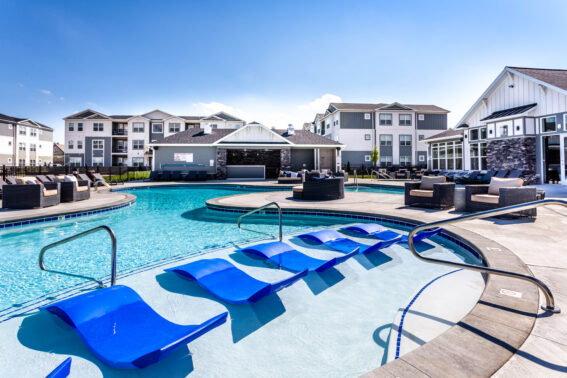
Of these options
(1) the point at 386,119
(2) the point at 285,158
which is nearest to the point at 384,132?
(1) the point at 386,119

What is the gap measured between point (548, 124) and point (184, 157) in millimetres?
24728

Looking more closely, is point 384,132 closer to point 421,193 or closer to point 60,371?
point 421,193

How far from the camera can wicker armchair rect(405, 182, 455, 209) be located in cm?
801

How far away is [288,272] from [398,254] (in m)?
2.19

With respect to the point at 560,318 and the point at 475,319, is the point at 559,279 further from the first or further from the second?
the point at 475,319

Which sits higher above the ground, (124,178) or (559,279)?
(124,178)

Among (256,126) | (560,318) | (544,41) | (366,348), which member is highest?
(544,41)

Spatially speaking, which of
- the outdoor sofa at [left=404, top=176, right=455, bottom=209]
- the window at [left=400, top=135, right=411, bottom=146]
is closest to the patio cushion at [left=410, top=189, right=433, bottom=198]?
the outdoor sofa at [left=404, top=176, right=455, bottom=209]

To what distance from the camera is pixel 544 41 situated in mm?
14375

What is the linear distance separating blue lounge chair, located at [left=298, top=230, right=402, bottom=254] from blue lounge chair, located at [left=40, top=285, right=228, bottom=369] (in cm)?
308

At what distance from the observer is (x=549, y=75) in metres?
15.2

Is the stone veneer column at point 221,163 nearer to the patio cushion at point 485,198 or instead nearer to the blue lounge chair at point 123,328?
the patio cushion at point 485,198

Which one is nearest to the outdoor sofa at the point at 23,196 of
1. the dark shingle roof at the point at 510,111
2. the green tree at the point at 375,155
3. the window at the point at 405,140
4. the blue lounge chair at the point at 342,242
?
the blue lounge chair at the point at 342,242

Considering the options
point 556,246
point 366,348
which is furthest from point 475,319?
point 556,246
